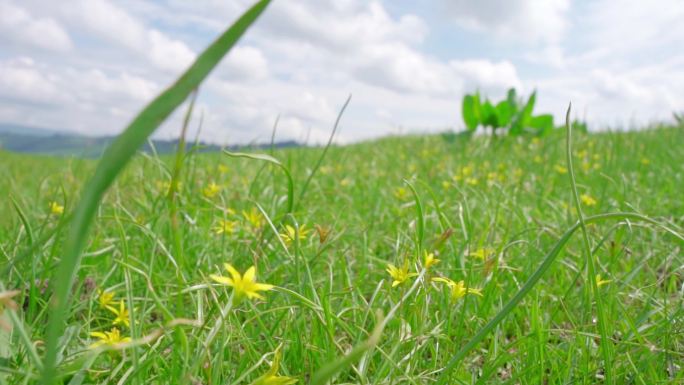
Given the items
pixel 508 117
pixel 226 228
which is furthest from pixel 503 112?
pixel 226 228

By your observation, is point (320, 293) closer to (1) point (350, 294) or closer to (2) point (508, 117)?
(1) point (350, 294)

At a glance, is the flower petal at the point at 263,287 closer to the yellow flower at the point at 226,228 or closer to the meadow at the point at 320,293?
the meadow at the point at 320,293

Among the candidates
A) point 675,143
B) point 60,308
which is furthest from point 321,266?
point 675,143

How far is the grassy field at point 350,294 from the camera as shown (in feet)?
3.25

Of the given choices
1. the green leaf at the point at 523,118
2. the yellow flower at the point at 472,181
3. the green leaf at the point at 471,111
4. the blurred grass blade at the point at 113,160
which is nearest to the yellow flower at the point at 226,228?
the blurred grass blade at the point at 113,160

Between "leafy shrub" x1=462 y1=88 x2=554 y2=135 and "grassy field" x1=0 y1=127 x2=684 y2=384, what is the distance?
3120 mm

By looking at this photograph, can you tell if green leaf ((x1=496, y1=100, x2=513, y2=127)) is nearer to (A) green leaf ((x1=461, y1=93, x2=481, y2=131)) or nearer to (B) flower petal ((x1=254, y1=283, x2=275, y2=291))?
(A) green leaf ((x1=461, y1=93, x2=481, y2=131))

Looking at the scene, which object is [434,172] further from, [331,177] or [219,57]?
[219,57]

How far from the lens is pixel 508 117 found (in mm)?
6320

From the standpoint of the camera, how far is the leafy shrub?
6301 mm

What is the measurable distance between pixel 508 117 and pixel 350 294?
17.6 ft

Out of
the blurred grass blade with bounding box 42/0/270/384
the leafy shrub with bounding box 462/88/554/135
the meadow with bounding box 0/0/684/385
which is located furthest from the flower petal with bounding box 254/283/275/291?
the leafy shrub with bounding box 462/88/554/135

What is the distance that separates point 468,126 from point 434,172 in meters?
2.99

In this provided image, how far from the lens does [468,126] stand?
6.57 m
